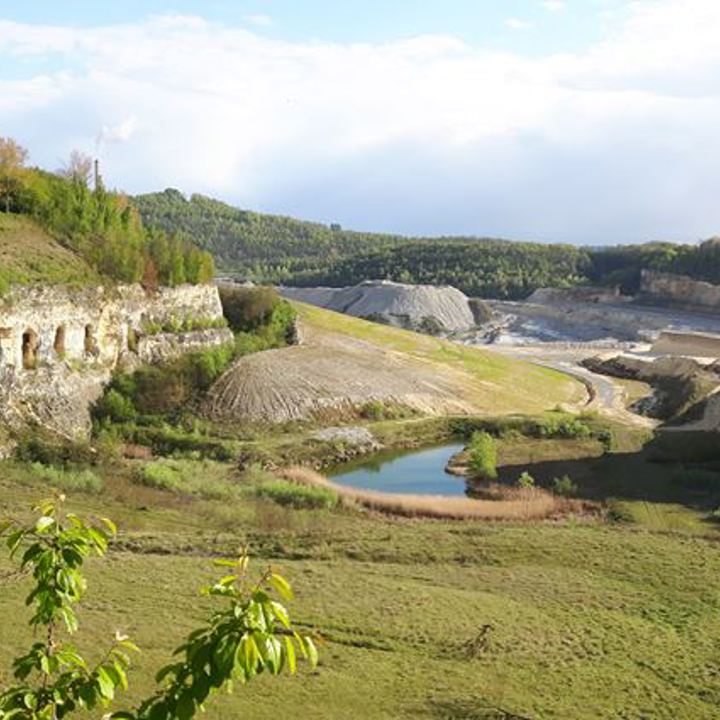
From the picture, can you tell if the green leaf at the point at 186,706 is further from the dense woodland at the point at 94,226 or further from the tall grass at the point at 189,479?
the dense woodland at the point at 94,226

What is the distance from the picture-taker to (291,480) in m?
39.2

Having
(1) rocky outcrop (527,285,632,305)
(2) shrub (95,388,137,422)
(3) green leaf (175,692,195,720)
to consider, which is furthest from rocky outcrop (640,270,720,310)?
(3) green leaf (175,692,195,720)

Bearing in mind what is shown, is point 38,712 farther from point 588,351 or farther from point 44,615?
point 588,351

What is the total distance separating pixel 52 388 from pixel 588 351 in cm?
5582

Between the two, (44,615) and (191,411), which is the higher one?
(44,615)

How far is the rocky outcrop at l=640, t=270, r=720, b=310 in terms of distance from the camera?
108062 mm

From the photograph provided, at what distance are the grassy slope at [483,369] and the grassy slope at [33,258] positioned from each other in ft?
70.2

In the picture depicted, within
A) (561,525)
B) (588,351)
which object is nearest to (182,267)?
(561,525)

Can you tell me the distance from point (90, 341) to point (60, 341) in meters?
2.04

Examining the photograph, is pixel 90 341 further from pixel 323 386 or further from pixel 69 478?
pixel 69 478

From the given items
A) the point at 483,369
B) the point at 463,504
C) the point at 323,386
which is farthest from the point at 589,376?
the point at 463,504

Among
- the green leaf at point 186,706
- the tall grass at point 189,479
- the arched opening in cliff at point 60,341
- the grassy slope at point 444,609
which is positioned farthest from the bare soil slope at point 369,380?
the green leaf at point 186,706

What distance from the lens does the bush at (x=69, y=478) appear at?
35000 mm

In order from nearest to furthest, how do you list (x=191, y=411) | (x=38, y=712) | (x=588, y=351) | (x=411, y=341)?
(x=38, y=712) → (x=191, y=411) → (x=411, y=341) → (x=588, y=351)
